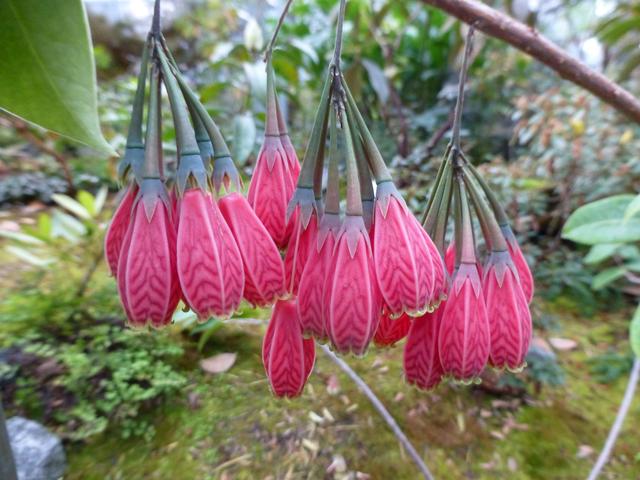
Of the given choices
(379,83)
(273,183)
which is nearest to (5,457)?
(273,183)

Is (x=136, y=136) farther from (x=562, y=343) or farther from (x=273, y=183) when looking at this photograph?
(x=562, y=343)

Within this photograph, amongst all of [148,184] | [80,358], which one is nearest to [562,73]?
[148,184]

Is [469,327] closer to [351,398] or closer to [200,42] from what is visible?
[351,398]

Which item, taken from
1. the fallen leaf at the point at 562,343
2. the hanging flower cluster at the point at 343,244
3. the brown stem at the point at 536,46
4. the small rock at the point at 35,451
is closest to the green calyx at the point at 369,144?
the hanging flower cluster at the point at 343,244

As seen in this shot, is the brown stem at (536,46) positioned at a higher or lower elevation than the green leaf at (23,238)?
higher

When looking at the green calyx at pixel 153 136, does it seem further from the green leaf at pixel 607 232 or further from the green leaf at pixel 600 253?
the green leaf at pixel 600 253
